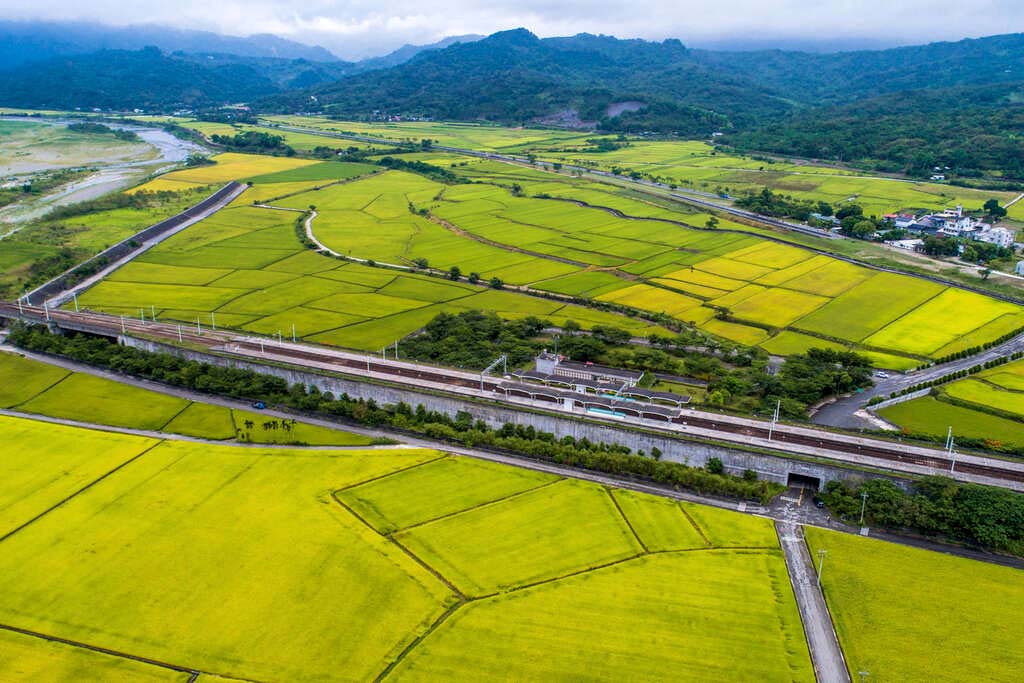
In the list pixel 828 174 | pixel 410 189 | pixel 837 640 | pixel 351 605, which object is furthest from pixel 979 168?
pixel 351 605

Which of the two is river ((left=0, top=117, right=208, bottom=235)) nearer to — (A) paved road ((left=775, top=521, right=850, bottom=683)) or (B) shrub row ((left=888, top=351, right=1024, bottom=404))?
(A) paved road ((left=775, top=521, right=850, bottom=683))

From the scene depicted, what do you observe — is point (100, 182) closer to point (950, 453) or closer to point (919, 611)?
point (950, 453)

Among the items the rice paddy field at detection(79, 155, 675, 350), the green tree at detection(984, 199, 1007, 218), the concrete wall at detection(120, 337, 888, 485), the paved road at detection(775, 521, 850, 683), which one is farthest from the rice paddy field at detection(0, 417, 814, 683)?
the green tree at detection(984, 199, 1007, 218)

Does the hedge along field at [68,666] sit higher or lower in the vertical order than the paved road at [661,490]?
lower

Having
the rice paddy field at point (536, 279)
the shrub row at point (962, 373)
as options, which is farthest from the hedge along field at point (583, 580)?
the rice paddy field at point (536, 279)

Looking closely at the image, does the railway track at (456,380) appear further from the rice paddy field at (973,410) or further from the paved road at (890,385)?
the paved road at (890,385)

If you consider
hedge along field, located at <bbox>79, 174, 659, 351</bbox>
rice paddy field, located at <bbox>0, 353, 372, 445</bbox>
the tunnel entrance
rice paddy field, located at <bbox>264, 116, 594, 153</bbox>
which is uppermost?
rice paddy field, located at <bbox>264, 116, 594, 153</bbox>

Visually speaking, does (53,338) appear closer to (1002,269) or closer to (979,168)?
(1002,269)
